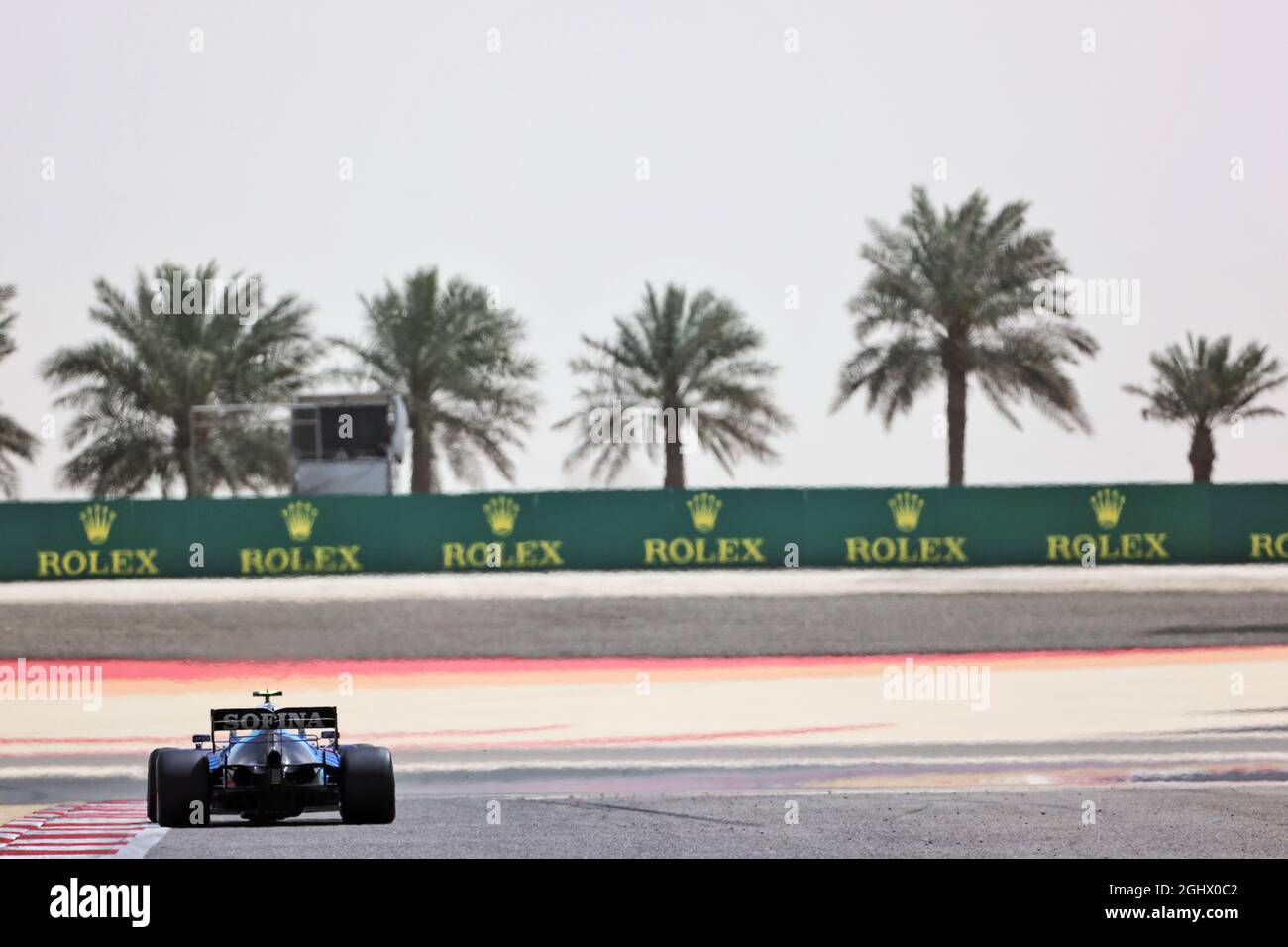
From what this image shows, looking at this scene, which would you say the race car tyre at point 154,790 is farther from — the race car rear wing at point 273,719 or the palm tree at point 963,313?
the palm tree at point 963,313

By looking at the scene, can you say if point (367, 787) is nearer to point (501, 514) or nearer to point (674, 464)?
point (501, 514)

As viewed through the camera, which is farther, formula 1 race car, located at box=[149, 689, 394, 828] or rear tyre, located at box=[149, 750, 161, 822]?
rear tyre, located at box=[149, 750, 161, 822]

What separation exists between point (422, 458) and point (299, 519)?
12061 millimetres

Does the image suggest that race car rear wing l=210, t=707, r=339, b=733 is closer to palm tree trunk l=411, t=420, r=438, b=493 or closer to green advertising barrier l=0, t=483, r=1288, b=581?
green advertising barrier l=0, t=483, r=1288, b=581

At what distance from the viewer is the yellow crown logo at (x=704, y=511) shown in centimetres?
4756

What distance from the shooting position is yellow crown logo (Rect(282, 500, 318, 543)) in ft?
155

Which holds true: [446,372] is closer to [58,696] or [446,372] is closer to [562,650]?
[562,650]

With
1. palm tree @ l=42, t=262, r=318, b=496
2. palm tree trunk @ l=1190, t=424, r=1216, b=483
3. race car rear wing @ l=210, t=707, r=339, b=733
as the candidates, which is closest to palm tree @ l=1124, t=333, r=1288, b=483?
palm tree trunk @ l=1190, t=424, r=1216, b=483

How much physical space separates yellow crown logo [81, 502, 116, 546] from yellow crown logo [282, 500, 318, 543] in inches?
178

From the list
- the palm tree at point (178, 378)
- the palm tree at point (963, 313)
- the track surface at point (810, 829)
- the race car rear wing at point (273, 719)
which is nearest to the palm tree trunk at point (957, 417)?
the palm tree at point (963, 313)

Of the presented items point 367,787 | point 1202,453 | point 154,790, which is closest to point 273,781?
point 367,787

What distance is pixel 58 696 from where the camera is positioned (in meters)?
23.7

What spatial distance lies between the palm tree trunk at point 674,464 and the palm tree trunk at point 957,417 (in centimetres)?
875

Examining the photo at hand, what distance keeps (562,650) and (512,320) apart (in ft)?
96.8
